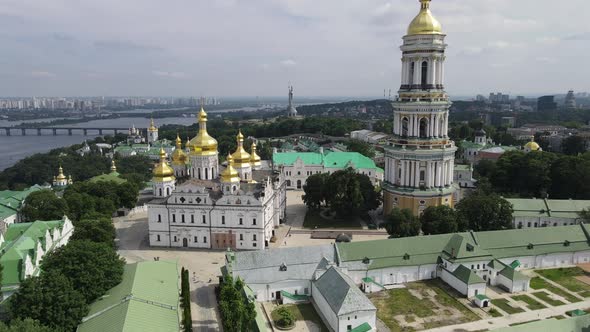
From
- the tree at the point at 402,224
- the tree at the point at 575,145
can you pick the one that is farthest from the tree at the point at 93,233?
the tree at the point at 575,145

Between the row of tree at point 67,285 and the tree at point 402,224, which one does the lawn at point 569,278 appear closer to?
the tree at point 402,224

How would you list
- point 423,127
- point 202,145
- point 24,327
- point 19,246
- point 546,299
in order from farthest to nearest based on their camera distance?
point 423,127 < point 202,145 < point 19,246 < point 546,299 < point 24,327

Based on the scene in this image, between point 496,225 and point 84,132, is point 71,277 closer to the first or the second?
point 496,225

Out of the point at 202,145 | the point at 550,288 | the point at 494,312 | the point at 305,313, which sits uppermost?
the point at 202,145

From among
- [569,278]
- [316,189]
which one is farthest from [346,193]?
[569,278]

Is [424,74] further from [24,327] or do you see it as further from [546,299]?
[24,327]
